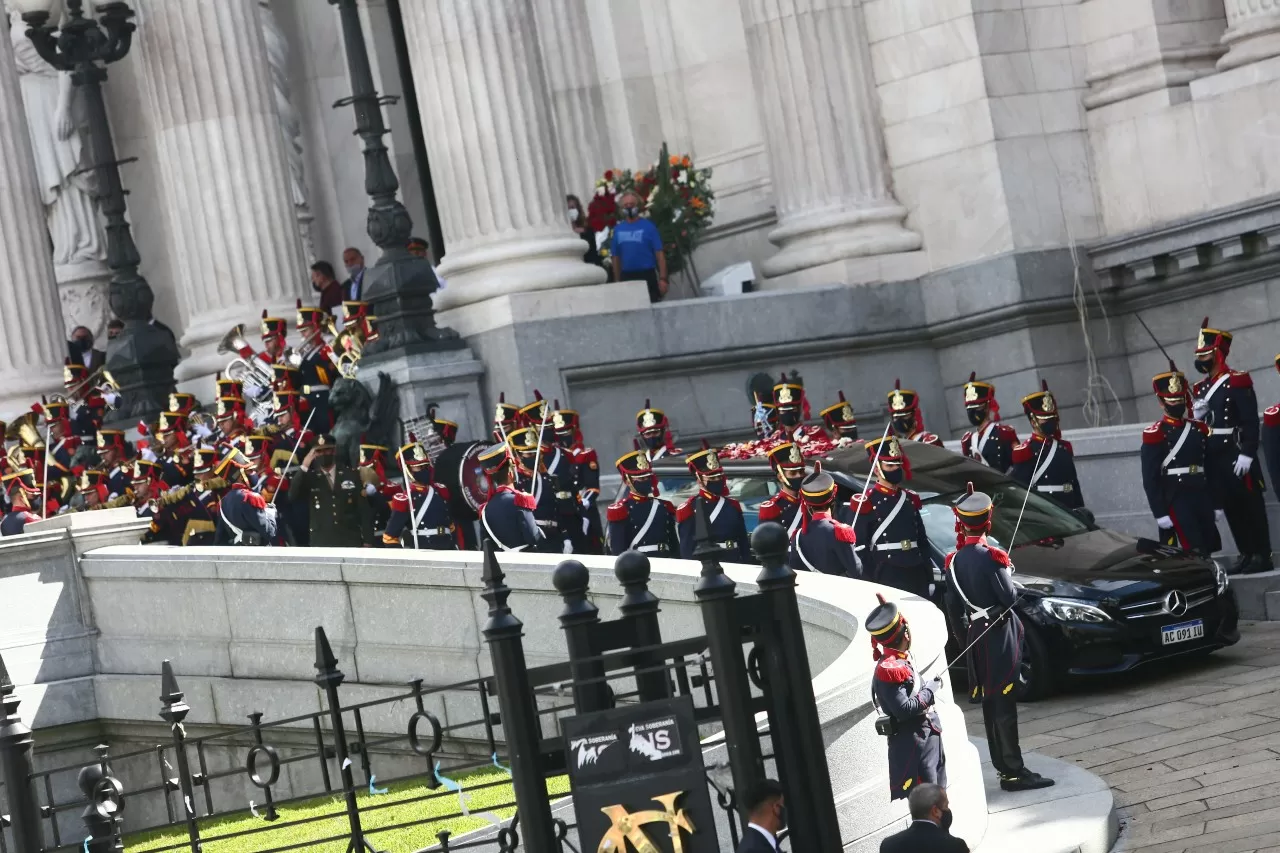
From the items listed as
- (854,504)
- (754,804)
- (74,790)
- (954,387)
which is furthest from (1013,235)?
(754,804)

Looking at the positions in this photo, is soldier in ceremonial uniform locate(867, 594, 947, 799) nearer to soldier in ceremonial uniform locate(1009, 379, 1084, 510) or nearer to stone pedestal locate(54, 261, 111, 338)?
soldier in ceremonial uniform locate(1009, 379, 1084, 510)

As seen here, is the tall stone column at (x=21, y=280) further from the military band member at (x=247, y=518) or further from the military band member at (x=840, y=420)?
the military band member at (x=840, y=420)

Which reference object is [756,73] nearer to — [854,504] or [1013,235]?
[1013,235]

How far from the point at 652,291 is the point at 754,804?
55.6 feet

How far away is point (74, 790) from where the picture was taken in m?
18.3

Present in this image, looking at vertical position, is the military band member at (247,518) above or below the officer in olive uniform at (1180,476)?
above

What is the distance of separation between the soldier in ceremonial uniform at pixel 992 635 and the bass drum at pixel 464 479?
6.56 m

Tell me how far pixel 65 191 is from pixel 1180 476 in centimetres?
1748

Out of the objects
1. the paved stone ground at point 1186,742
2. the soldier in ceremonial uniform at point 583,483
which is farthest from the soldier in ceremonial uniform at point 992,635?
the soldier in ceremonial uniform at point 583,483

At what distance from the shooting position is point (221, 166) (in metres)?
25.6

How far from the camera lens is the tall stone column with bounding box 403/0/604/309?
2316 centimetres

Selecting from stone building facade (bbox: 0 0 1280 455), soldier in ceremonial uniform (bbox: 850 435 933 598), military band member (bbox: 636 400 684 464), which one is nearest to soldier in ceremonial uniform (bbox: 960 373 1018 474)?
military band member (bbox: 636 400 684 464)

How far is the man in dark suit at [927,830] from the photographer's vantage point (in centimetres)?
887

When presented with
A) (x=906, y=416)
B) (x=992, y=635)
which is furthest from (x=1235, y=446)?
(x=992, y=635)
